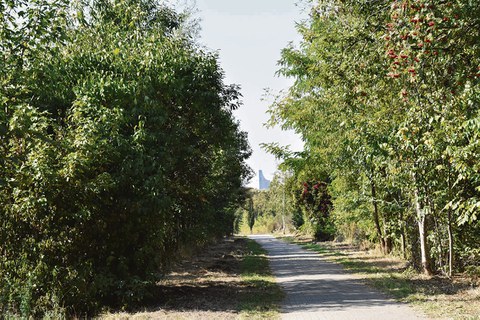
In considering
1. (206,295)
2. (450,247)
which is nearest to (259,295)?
(206,295)

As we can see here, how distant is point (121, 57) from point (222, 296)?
6.81 meters

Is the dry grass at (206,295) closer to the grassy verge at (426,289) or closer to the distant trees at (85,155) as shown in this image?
the distant trees at (85,155)

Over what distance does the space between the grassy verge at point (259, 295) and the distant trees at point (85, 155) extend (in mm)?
2439

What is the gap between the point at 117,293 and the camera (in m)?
10.7

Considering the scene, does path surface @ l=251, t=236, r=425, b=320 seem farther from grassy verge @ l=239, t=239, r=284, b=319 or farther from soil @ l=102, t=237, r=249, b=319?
soil @ l=102, t=237, r=249, b=319

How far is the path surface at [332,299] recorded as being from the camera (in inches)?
383

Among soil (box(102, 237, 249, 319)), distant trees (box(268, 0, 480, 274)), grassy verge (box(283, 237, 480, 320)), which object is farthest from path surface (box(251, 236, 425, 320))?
distant trees (box(268, 0, 480, 274))

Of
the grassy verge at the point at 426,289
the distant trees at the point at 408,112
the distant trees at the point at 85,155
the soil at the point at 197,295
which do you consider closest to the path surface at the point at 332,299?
the grassy verge at the point at 426,289

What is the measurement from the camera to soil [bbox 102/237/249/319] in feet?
33.3

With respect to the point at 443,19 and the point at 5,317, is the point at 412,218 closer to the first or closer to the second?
the point at 443,19

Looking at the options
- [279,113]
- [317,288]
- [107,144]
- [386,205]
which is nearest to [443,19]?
[107,144]

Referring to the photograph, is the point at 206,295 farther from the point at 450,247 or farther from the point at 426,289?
the point at 450,247

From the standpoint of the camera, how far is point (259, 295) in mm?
12680

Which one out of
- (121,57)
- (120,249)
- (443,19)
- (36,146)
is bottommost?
(120,249)
